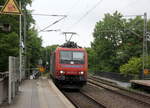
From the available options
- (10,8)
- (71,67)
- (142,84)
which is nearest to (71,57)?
(71,67)

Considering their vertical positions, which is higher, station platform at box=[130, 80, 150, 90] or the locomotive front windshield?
the locomotive front windshield

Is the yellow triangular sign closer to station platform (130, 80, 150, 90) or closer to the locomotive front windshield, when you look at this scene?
the locomotive front windshield

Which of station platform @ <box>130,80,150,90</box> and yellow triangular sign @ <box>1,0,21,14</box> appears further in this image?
station platform @ <box>130,80,150,90</box>

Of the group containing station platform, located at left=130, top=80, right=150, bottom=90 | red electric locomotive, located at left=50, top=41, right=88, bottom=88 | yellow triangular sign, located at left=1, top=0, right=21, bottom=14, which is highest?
yellow triangular sign, located at left=1, top=0, right=21, bottom=14

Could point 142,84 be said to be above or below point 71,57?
below

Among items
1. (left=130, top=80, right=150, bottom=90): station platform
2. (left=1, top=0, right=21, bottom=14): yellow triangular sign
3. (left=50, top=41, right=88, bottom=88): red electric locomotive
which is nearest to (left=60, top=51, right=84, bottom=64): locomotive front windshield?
(left=50, top=41, right=88, bottom=88): red electric locomotive

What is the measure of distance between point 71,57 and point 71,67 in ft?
2.83

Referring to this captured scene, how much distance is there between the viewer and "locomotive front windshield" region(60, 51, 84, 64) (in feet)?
66.3

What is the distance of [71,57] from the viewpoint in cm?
2045

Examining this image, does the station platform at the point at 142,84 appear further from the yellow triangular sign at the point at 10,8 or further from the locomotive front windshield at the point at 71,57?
the yellow triangular sign at the point at 10,8

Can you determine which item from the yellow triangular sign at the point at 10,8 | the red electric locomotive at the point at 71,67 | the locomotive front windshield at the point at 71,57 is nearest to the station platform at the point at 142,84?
the red electric locomotive at the point at 71,67

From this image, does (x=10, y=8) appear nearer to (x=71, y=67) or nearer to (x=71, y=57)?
(x=71, y=67)

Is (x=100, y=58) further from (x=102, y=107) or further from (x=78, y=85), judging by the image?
(x=102, y=107)

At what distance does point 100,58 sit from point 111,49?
3.71 metres
